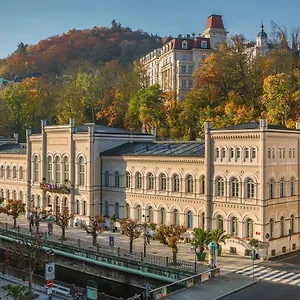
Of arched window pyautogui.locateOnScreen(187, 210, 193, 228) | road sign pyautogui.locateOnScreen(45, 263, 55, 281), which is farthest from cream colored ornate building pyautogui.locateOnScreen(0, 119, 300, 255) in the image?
road sign pyautogui.locateOnScreen(45, 263, 55, 281)

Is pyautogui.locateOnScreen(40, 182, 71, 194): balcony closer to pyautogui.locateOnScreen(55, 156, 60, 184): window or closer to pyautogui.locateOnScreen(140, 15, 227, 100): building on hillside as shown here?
pyautogui.locateOnScreen(55, 156, 60, 184): window

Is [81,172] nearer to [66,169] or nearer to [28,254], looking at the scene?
[66,169]

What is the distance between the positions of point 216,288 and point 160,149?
2327 cm

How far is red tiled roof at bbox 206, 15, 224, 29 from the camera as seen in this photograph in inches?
4432

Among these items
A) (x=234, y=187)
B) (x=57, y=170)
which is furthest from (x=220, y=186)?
(x=57, y=170)

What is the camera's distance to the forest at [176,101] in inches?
2899

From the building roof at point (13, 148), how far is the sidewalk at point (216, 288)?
4496 centimetres

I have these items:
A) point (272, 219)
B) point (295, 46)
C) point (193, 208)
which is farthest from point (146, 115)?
point (272, 219)

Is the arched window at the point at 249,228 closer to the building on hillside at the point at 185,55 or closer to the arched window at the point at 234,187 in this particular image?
the arched window at the point at 234,187

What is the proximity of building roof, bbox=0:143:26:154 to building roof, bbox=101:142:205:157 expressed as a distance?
66.9 feet

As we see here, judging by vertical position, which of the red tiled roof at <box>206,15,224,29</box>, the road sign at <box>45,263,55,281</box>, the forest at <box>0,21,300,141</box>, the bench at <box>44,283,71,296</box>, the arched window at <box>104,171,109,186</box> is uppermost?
the red tiled roof at <box>206,15,224,29</box>

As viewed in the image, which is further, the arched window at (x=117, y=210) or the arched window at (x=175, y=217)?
the arched window at (x=117, y=210)

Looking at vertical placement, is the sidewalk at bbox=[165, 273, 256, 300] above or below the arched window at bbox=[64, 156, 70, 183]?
below

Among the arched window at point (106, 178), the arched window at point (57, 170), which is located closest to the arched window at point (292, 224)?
the arched window at point (106, 178)
